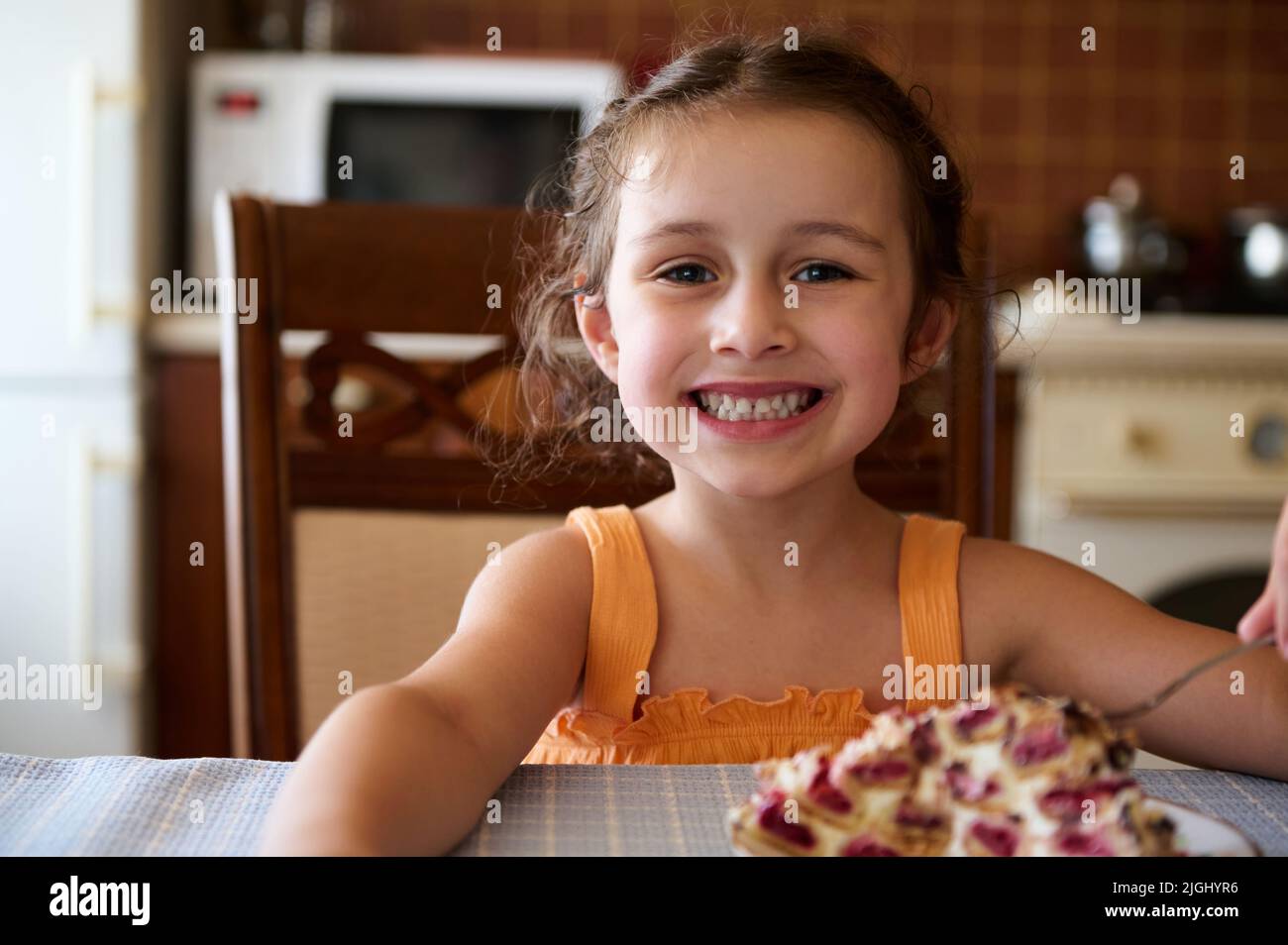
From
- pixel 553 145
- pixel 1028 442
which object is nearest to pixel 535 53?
pixel 553 145

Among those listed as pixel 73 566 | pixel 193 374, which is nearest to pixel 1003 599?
pixel 193 374

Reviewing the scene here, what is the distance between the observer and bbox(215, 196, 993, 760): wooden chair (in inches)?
41.1

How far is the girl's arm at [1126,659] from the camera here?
69cm

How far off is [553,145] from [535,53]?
438mm

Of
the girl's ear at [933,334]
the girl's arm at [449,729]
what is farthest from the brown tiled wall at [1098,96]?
the girl's arm at [449,729]

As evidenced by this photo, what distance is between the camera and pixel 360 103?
7.43 ft

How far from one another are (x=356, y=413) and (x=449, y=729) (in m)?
0.68

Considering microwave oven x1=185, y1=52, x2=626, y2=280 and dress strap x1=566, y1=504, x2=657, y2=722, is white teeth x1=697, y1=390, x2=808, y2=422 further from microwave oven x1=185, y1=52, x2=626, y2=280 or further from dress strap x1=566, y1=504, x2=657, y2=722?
microwave oven x1=185, y1=52, x2=626, y2=280

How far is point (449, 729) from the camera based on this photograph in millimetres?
552

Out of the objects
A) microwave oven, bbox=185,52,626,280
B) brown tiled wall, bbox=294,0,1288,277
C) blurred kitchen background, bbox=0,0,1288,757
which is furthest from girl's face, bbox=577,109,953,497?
brown tiled wall, bbox=294,0,1288,277

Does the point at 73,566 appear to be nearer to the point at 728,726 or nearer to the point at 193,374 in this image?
the point at 193,374

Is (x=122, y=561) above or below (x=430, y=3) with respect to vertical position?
below

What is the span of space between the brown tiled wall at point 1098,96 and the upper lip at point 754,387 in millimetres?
2075
